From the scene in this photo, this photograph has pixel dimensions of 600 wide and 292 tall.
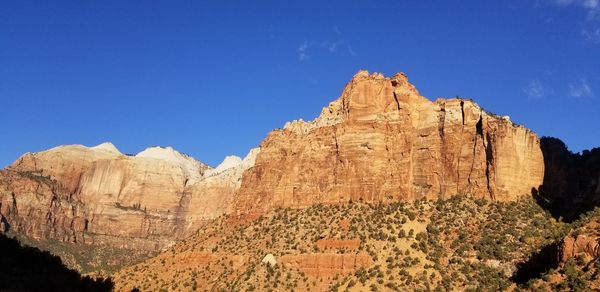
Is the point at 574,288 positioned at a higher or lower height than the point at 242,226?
lower

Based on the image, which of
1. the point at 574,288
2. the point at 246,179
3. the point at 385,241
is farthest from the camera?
the point at 246,179

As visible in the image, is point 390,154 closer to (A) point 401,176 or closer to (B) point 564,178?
(A) point 401,176

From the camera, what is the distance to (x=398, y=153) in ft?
289

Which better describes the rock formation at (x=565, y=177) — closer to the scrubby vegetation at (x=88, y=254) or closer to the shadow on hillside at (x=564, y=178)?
the shadow on hillside at (x=564, y=178)

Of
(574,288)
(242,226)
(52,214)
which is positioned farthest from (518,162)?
(52,214)

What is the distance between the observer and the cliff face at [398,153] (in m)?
81.2

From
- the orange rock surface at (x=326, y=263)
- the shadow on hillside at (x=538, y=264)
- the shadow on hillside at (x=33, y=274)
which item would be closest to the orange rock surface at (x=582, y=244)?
the shadow on hillside at (x=538, y=264)

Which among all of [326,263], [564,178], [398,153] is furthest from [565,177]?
[326,263]

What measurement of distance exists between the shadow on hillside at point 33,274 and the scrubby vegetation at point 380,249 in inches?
1203

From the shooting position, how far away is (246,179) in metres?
110

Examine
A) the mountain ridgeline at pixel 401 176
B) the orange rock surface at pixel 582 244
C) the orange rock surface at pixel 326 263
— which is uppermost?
the mountain ridgeline at pixel 401 176

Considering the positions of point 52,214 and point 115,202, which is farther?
point 115,202

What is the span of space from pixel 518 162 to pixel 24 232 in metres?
122

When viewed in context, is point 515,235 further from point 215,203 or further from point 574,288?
point 215,203
